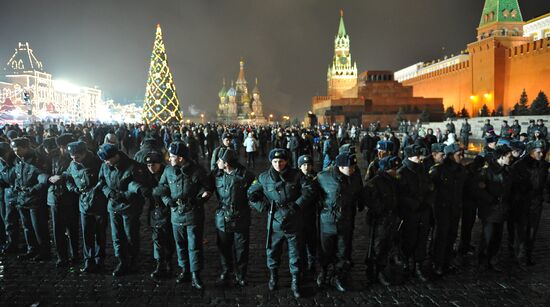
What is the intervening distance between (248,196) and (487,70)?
145 ft

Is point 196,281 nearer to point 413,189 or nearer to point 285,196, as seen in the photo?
point 285,196

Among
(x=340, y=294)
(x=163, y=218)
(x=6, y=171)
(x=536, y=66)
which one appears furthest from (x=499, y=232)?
(x=536, y=66)

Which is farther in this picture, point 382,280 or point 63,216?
point 63,216

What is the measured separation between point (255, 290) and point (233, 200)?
36.9 inches

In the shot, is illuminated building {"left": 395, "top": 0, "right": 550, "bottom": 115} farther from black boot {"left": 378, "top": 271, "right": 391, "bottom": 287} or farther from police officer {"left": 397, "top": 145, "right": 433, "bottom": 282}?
black boot {"left": 378, "top": 271, "right": 391, "bottom": 287}

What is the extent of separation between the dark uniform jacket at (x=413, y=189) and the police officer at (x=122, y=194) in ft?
8.90

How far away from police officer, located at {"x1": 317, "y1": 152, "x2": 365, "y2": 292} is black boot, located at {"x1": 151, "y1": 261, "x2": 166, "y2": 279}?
1.72m

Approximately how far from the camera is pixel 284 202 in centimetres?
423

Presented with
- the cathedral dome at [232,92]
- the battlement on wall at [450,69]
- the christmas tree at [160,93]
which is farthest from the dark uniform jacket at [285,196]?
the cathedral dome at [232,92]

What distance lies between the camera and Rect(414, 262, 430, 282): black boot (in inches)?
182

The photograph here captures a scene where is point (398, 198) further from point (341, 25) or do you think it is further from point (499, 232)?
point (341, 25)

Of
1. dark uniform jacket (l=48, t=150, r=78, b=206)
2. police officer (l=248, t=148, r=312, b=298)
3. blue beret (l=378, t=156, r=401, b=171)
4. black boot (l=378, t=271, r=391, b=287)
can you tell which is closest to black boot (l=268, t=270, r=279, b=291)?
police officer (l=248, t=148, r=312, b=298)

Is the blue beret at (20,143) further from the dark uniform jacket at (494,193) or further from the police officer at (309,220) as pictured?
the dark uniform jacket at (494,193)

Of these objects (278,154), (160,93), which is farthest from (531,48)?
(278,154)
